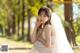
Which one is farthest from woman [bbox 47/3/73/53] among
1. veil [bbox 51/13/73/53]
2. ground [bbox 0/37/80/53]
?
ground [bbox 0/37/80/53]

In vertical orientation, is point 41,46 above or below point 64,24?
below

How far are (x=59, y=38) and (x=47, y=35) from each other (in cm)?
14

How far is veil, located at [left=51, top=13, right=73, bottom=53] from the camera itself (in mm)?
2281

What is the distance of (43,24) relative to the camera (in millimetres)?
2260

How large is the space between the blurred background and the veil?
0.07 m

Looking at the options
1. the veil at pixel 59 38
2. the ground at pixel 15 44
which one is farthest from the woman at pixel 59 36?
the ground at pixel 15 44

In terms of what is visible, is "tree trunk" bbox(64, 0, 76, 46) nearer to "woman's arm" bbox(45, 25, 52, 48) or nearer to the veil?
the veil

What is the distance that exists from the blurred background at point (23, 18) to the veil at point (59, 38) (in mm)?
67

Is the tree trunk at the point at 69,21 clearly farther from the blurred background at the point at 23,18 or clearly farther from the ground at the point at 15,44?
the ground at the point at 15,44

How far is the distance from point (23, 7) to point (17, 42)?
1.12 ft

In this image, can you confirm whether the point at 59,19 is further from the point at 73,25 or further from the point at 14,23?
the point at 14,23

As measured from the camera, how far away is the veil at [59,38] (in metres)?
2.28

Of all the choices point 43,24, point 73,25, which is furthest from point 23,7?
point 73,25

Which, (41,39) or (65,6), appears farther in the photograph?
(65,6)
